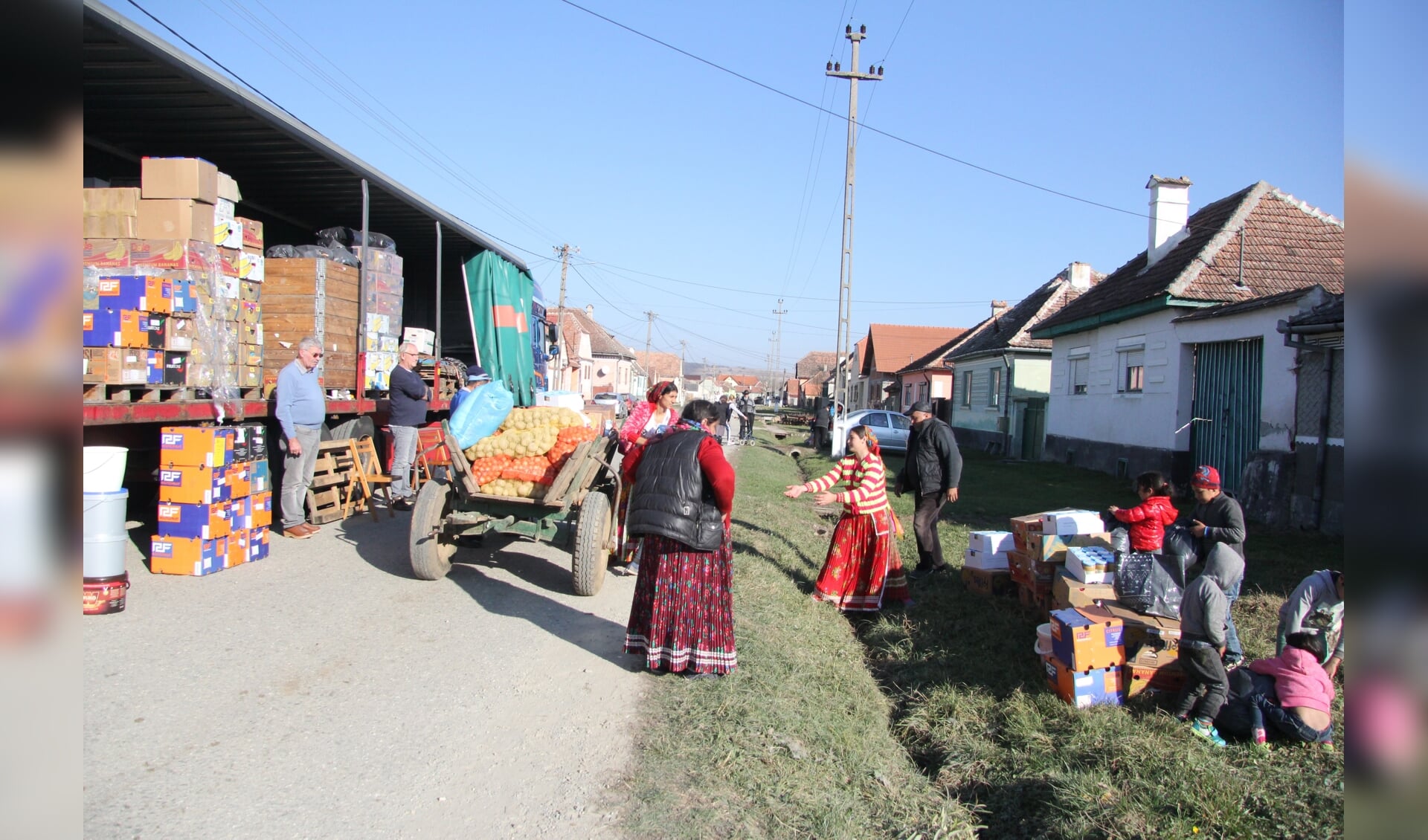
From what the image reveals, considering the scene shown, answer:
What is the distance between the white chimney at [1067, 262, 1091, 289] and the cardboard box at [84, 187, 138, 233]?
98.7 feet

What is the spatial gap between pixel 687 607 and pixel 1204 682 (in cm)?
290

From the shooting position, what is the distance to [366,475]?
374 inches

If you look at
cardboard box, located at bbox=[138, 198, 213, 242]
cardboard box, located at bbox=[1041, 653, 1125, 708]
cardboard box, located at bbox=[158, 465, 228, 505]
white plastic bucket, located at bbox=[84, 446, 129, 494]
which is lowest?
cardboard box, located at bbox=[1041, 653, 1125, 708]

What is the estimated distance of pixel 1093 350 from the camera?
1903cm

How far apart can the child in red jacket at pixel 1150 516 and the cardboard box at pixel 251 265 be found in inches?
289

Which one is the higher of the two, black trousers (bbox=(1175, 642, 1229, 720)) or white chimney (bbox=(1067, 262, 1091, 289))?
white chimney (bbox=(1067, 262, 1091, 289))

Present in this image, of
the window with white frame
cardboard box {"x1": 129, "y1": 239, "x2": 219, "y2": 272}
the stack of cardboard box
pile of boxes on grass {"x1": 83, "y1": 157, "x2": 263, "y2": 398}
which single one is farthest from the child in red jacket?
the window with white frame

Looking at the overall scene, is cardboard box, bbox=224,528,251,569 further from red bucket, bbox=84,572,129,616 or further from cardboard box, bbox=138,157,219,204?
cardboard box, bbox=138,157,219,204

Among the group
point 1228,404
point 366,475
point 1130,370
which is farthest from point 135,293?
point 1130,370

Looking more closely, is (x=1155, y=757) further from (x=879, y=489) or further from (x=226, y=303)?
(x=226, y=303)

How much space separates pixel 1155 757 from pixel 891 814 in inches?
57.4

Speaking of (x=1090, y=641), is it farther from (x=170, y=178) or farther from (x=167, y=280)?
(x=170, y=178)

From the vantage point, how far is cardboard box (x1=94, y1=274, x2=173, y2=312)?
5875mm
